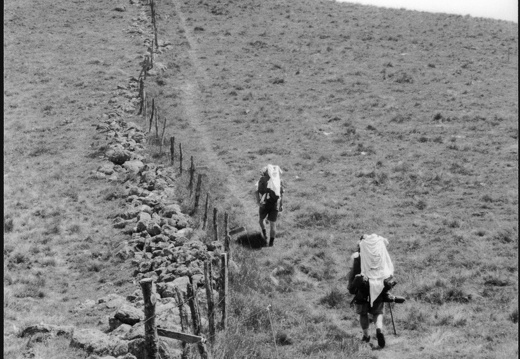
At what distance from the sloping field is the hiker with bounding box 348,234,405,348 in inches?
21.2

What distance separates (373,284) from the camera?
9.88 m

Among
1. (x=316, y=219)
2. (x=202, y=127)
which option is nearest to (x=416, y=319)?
(x=316, y=219)

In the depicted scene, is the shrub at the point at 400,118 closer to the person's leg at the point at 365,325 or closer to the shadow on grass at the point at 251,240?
the shadow on grass at the point at 251,240

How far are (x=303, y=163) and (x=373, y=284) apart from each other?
12.2 meters

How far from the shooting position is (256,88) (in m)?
32.8

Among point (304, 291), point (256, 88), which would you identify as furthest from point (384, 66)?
point (304, 291)

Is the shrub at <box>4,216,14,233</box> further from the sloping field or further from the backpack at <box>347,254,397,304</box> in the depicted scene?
the backpack at <box>347,254,397,304</box>

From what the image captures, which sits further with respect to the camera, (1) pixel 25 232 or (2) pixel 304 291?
(1) pixel 25 232

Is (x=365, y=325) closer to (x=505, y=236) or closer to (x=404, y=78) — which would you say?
(x=505, y=236)

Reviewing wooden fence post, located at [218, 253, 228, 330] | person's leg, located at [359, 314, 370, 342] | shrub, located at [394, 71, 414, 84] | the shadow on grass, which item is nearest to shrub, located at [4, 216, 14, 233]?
the shadow on grass

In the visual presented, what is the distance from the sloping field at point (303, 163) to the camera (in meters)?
11.0

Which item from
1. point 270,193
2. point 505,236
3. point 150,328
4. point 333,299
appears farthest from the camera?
point 505,236

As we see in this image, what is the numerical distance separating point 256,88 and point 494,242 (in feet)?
67.3

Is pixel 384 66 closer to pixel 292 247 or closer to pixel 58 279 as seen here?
pixel 292 247
